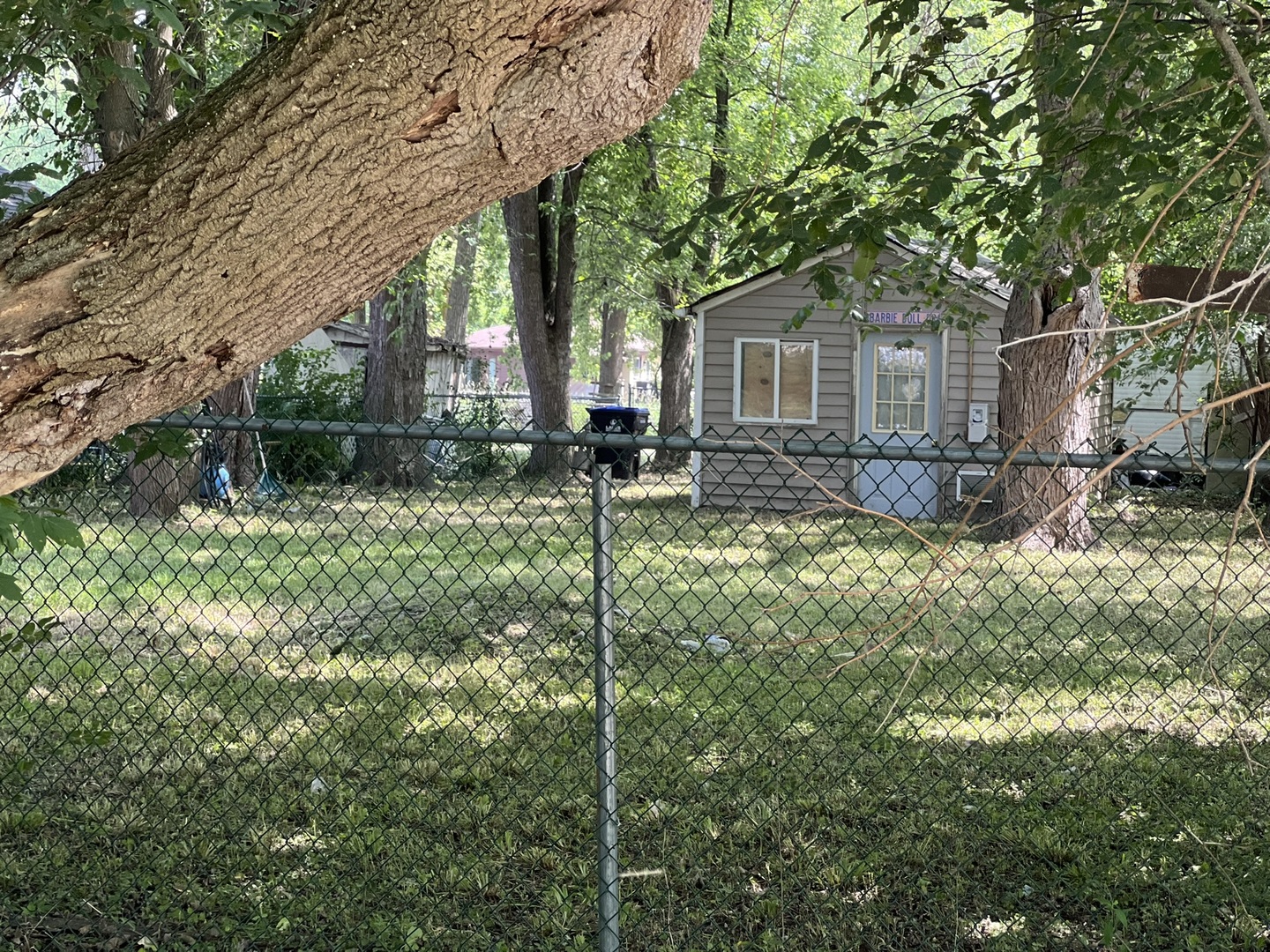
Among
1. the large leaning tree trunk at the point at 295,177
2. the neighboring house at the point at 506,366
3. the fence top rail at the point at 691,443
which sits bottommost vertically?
the fence top rail at the point at 691,443

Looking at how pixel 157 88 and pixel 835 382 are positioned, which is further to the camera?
pixel 835 382

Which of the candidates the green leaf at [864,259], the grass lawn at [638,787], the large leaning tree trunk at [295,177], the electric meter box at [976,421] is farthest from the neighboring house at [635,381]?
the large leaning tree trunk at [295,177]

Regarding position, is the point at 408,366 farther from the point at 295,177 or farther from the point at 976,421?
the point at 295,177

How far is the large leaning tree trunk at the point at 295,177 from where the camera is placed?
170 cm

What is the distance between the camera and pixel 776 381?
14906 mm

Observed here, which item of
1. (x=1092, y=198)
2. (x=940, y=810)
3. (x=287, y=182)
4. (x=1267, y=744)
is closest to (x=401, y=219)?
(x=287, y=182)

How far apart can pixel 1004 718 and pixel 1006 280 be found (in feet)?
7.60

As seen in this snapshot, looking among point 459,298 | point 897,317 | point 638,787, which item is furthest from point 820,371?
point 459,298

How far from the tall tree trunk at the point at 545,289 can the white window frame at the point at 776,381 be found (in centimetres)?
286

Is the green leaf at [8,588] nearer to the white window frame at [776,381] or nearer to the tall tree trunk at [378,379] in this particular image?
the white window frame at [776,381]

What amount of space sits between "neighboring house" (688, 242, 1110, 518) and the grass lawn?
23.2ft

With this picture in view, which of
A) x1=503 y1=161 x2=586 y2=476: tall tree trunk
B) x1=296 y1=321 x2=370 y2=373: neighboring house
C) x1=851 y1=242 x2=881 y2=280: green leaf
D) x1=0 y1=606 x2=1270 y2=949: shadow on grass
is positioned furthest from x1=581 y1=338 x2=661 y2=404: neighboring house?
x1=851 y1=242 x2=881 y2=280: green leaf

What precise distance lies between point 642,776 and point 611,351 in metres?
28.0

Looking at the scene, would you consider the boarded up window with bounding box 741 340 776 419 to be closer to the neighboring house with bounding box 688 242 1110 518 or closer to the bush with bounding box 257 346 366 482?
the neighboring house with bounding box 688 242 1110 518
